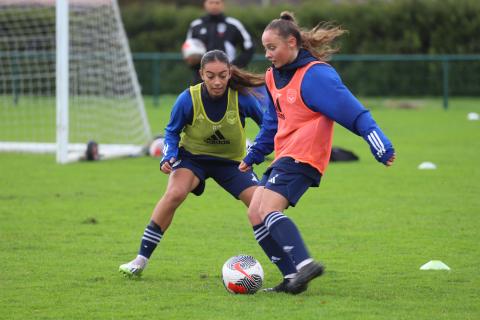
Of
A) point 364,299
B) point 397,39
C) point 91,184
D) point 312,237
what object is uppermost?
point 364,299

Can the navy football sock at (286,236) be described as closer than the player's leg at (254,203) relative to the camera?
Yes

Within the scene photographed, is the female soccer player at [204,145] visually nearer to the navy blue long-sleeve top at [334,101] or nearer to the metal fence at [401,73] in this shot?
the navy blue long-sleeve top at [334,101]

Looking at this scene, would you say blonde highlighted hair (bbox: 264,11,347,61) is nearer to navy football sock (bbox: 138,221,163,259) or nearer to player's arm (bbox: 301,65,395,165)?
player's arm (bbox: 301,65,395,165)

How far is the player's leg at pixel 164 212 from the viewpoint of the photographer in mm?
6734

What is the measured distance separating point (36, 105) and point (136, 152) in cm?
516

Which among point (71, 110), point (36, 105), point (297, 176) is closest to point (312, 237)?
point (297, 176)

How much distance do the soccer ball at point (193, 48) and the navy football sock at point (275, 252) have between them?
7508 mm

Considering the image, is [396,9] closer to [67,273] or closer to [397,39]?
[397,39]

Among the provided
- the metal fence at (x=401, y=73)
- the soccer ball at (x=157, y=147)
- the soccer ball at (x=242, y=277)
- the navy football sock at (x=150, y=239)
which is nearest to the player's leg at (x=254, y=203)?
the soccer ball at (x=242, y=277)

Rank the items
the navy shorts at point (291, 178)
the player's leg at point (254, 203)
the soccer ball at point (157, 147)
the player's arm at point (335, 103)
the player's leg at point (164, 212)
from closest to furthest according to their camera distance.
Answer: the player's arm at point (335, 103) → the navy shorts at point (291, 178) → the player's leg at point (254, 203) → the player's leg at point (164, 212) → the soccer ball at point (157, 147)

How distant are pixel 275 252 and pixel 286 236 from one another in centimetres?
47

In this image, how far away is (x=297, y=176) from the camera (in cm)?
Result: 602

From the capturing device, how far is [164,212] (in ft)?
22.2

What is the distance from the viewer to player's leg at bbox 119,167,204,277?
22.1 ft
